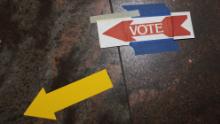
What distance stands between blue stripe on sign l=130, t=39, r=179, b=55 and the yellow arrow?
0.18 m

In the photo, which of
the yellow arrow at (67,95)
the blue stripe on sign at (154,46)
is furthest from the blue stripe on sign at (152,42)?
the yellow arrow at (67,95)

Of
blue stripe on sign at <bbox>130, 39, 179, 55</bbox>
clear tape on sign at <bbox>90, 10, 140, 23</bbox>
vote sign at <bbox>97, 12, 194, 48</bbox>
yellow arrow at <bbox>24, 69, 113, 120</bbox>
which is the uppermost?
clear tape on sign at <bbox>90, 10, 140, 23</bbox>

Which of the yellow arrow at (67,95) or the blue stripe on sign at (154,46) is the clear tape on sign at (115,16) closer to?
the blue stripe on sign at (154,46)

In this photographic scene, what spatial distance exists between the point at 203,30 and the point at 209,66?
17 centimetres

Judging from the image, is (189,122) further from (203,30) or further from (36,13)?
(36,13)

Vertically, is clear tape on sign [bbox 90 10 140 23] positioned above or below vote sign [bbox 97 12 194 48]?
above

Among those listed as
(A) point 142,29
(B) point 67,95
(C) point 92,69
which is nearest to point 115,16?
(A) point 142,29

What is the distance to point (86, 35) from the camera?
1049 millimetres

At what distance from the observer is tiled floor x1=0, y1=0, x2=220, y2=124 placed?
3.22 ft

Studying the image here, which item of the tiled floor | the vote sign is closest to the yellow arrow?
the tiled floor

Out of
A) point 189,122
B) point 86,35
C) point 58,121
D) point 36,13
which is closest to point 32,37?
point 36,13

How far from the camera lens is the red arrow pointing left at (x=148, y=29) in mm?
1057

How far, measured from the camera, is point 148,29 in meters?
1.07

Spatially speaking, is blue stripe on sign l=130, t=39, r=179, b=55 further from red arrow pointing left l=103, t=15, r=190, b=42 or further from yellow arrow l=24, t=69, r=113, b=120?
yellow arrow l=24, t=69, r=113, b=120
